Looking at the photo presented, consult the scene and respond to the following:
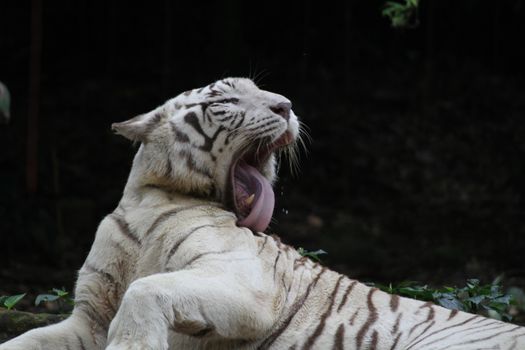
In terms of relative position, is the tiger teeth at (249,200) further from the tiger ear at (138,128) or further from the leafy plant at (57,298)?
the leafy plant at (57,298)

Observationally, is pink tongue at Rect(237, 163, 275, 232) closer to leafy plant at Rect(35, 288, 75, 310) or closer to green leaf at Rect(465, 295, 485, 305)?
leafy plant at Rect(35, 288, 75, 310)

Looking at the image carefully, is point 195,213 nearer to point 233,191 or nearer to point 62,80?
point 233,191

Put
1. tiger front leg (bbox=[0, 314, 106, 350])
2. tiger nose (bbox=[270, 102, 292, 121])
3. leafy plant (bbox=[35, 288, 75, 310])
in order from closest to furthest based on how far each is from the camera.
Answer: tiger front leg (bbox=[0, 314, 106, 350])
tiger nose (bbox=[270, 102, 292, 121])
leafy plant (bbox=[35, 288, 75, 310])

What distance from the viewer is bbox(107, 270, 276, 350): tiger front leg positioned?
2.77m

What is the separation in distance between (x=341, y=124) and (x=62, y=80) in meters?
2.95

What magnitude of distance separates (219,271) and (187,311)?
22 cm

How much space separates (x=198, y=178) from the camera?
3430 mm

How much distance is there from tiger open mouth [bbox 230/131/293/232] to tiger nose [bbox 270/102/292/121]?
0.07 meters

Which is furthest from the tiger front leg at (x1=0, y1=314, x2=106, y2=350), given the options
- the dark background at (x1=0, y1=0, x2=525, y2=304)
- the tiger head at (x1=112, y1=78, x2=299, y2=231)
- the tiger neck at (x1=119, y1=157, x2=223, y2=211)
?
the dark background at (x1=0, y1=0, x2=525, y2=304)

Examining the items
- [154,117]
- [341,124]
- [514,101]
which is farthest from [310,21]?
[154,117]

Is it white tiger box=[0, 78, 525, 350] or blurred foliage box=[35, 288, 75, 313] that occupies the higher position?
white tiger box=[0, 78, 525, 350]

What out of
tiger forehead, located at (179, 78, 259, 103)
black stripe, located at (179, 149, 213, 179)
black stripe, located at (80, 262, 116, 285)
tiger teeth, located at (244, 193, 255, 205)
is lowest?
black stripe, located at (80, 262, 116, 285)

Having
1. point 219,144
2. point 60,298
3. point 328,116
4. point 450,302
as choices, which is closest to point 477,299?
point 450,302

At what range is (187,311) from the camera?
2869mm
